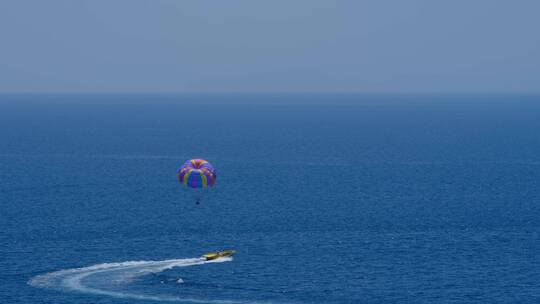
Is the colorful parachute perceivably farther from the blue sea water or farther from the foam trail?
the foam trail

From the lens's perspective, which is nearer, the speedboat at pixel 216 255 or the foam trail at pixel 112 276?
the foam trail at pixel 112 276

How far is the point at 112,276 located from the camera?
94000mm

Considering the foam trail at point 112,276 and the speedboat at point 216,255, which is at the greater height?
the speedboat at point 216,255

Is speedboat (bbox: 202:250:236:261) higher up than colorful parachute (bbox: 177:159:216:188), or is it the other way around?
colorful parachute (bbox: 177:159:216:188)

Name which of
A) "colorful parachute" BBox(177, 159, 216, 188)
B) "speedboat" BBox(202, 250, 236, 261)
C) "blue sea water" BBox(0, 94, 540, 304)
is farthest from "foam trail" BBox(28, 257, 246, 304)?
"colorful parachute" BBox(177, 159, 216, 188)

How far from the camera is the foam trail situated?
87062mm

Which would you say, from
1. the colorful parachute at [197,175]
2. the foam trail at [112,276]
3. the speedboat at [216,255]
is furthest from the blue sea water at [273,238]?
the colorful parachute at [197,175]

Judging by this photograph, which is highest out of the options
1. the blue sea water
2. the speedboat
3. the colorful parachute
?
the colorful parachute

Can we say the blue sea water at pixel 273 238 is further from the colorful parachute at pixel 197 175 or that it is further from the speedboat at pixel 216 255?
the colorful parachute at pixel 197 175

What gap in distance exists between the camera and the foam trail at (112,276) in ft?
286

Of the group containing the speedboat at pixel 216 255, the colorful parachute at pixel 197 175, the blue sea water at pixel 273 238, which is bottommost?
the blue sea water at pixel 273 238

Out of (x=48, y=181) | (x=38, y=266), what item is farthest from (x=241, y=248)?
(x=48, y=181)

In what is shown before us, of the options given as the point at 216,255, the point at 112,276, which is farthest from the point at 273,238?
the point at 112,276

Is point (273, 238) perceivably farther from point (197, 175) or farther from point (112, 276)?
point (112, 276)
